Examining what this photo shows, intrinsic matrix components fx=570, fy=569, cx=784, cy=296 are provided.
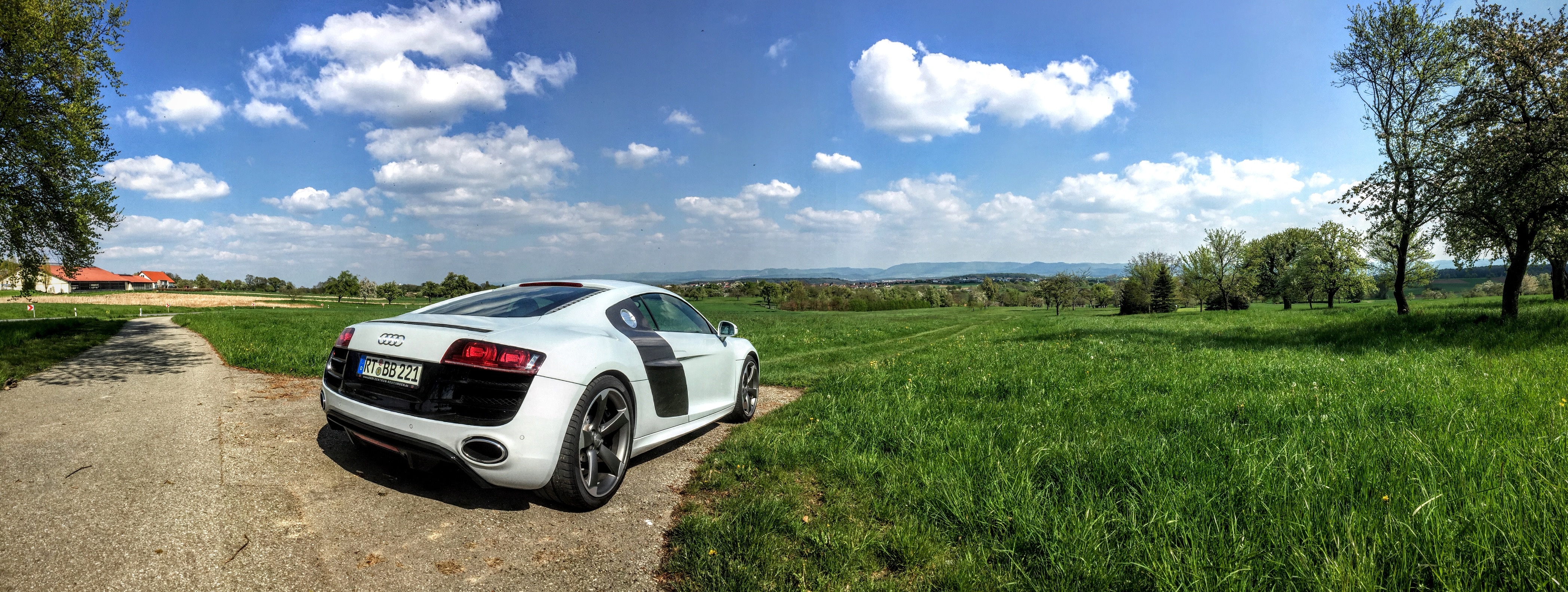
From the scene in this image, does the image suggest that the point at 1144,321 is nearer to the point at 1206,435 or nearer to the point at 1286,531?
the point at 1206,435

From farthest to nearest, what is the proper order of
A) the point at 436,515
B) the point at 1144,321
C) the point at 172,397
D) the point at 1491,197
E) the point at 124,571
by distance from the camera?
the point at 1144,321 < the point at 1491,197 < the point at 172,397 < the point at 436,515 < the point at 124,571

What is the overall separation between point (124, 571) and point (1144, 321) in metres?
30.0

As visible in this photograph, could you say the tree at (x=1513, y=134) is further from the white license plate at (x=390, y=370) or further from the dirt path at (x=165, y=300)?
the dirt path at (x=165, y=300)

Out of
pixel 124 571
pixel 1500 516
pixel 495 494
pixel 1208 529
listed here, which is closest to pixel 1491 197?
pixel 1500 516

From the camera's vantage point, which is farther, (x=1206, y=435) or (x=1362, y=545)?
(x=1206, y=435)

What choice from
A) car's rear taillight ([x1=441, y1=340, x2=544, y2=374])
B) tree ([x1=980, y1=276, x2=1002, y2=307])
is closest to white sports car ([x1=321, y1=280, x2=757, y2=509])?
car's rear taillight ([x1=441, y1=340, x2=544, y2=374])

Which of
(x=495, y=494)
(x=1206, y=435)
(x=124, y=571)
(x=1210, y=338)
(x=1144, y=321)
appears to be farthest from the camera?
(x=1144, y=321)

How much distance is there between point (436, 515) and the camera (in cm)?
342

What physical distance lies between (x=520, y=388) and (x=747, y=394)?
11.0ft

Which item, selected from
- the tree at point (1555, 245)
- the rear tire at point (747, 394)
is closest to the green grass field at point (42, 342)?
the rear tire at point (747, 394)

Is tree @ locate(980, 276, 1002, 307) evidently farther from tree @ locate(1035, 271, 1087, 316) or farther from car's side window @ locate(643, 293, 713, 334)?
car's side window @ locate(643, 293, 713, 334)

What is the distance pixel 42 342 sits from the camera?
481 inches

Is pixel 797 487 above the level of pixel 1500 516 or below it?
below

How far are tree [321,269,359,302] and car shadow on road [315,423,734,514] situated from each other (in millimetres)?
97171
